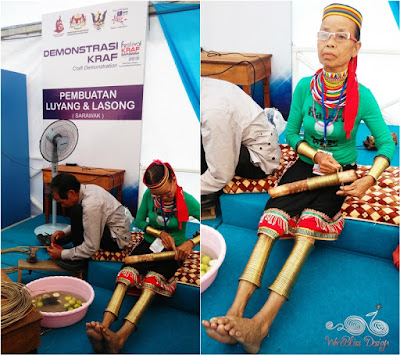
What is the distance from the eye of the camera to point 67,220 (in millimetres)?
2367

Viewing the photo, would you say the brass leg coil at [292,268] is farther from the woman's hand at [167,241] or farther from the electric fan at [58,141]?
the electric fan at [58,141]

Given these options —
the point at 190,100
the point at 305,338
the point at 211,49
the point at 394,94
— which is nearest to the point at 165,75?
the point at 190,100

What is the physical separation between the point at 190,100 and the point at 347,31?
98 centimetres

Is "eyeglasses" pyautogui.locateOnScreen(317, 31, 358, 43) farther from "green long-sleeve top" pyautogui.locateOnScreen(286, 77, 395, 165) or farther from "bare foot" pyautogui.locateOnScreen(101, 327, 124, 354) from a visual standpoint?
"bare foot" pyautogui.locateOnScreen(101, 327, 124, 354)

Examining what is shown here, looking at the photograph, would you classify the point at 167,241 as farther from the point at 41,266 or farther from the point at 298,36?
the point at 298,36

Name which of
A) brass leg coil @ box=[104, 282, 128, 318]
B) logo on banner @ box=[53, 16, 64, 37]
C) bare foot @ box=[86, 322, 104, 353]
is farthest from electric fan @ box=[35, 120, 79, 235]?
bare foot @ box=[86, 322, 104, 353]

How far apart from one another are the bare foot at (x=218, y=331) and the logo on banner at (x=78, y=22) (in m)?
1.75

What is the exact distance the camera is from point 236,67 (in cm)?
136

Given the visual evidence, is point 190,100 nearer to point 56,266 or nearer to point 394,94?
point 394,94

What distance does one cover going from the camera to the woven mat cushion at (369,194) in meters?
1.26

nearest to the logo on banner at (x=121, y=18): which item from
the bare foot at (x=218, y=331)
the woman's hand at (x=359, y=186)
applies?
the woman's hand at (x=359, y=186)

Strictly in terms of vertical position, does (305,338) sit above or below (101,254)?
above

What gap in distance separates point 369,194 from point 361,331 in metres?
0.54

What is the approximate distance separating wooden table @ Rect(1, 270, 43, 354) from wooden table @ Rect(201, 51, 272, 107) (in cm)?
116
